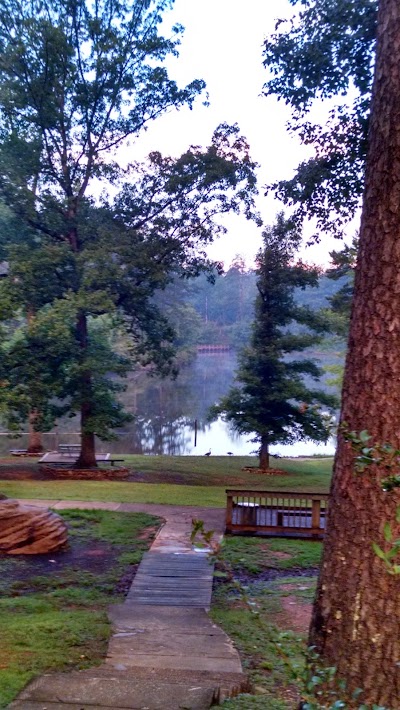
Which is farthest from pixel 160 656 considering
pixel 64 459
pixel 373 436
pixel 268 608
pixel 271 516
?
pixel 64 459

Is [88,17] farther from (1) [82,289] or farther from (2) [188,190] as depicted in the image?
(1) [82,289]

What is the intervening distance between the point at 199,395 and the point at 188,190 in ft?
112

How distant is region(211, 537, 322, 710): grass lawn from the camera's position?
14.7 feet

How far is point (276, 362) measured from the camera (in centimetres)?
2138

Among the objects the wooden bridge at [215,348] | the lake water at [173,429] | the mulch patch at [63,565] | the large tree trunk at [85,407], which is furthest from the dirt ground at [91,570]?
the wooden bridge at [215,348]

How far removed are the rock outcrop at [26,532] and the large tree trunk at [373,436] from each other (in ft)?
21.5

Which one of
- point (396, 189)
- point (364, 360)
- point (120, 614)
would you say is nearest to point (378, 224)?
point (396, 189)

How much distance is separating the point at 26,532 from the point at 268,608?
145 inches

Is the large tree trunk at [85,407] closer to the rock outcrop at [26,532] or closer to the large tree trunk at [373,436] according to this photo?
the rock outcrop at [26,532]

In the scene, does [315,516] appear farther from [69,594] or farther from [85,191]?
[85,191]

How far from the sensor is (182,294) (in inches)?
2494

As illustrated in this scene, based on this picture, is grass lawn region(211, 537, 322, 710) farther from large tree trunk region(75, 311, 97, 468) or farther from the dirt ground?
large tree trunk region(75, 311, 97, 468)

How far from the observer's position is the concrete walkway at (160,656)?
3.96m

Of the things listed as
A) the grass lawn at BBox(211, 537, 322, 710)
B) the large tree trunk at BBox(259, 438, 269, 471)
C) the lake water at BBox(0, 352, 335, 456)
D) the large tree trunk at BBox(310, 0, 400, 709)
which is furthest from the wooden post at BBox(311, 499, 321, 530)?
the lake water at BBox(0, 352, 335, 456)
